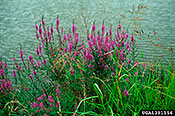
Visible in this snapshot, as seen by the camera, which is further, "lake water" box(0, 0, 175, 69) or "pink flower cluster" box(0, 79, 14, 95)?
"lake water" box(0, 0, 175, 69)

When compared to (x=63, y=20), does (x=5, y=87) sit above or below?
below

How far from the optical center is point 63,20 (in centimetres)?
639

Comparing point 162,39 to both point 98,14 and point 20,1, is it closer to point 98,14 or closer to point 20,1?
point 98,14

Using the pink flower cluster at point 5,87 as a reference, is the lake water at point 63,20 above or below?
above

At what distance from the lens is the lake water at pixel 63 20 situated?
4559mm

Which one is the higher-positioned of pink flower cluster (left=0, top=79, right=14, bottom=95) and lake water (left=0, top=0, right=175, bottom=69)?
lake water (left=0, top=0, right=175, bottom=69)

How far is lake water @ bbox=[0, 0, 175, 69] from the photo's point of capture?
15.0 feet

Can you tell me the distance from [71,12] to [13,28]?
2.10m

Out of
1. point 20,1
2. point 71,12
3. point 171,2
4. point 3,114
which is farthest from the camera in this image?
point 20,1

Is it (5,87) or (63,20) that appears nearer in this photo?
(5,87)

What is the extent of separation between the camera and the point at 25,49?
4441mm

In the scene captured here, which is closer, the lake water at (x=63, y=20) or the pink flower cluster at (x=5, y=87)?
the pink flower cluster at (x=5, y=87)

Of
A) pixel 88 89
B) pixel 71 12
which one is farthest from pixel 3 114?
pixel 71 12

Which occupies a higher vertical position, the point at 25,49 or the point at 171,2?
the point at 171,2
